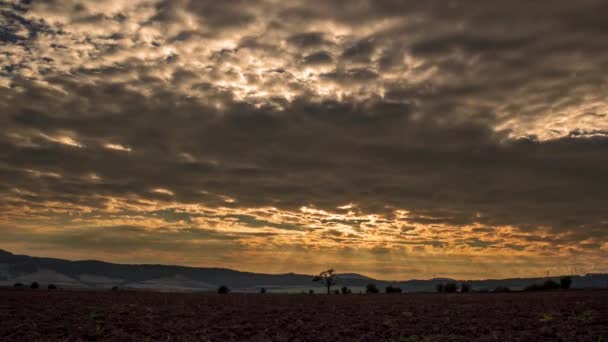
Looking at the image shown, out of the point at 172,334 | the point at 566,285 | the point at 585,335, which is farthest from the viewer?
the point at 566,285

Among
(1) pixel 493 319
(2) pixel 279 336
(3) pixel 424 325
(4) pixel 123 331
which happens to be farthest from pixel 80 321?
(1) pixel 493 319

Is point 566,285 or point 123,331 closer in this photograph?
point 123,331

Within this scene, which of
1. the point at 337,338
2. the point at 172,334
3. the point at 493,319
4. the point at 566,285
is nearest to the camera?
the point at 337,338

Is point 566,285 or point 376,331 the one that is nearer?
point 376,331

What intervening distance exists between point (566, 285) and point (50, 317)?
364 feet

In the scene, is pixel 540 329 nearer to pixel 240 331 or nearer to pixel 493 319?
pixel 493 319

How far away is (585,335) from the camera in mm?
27250

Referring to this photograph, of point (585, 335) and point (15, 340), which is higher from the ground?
point (585, 335)

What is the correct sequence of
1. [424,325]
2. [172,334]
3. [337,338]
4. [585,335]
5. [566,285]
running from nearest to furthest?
[585,335], [337,338], [172,334], [424,325], [566,285]

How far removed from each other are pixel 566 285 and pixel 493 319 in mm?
93189

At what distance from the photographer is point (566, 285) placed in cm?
11944

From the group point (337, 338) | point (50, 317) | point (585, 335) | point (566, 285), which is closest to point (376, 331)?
point (337, 338)

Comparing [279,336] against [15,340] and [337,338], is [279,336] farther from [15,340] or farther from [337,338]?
[15,340]

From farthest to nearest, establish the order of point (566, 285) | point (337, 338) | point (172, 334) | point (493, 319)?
point (566, 285)
point (493, 319)
point (172, 334)
point (337, 338)
